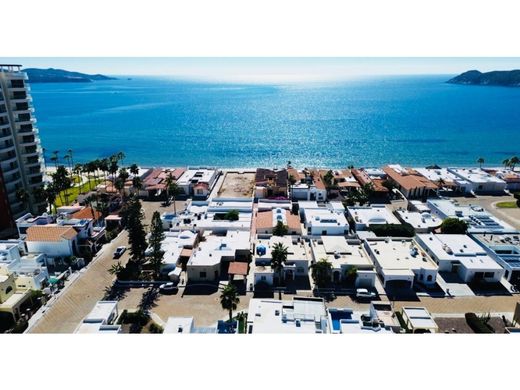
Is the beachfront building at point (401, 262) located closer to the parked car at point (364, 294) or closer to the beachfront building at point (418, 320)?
the parked car at point (364, 294)

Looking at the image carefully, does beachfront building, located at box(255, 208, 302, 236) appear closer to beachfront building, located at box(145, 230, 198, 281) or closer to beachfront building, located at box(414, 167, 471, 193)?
beachfront building, located at box(145, 230, 198, 281)

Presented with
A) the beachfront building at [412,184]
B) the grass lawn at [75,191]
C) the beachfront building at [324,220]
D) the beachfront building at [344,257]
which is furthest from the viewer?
the beachfront building at [412,184]

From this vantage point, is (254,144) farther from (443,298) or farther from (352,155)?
(443,298)

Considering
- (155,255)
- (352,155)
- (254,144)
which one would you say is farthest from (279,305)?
(254,144)

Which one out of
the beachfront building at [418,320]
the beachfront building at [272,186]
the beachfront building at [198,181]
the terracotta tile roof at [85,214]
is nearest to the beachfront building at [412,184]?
the beachfront building at [272,186]

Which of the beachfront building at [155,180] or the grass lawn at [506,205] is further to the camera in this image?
the beachfront building at [155,180]

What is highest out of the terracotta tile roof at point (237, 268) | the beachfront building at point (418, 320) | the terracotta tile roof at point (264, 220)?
the terracotta tile roof at point (264, 220)
